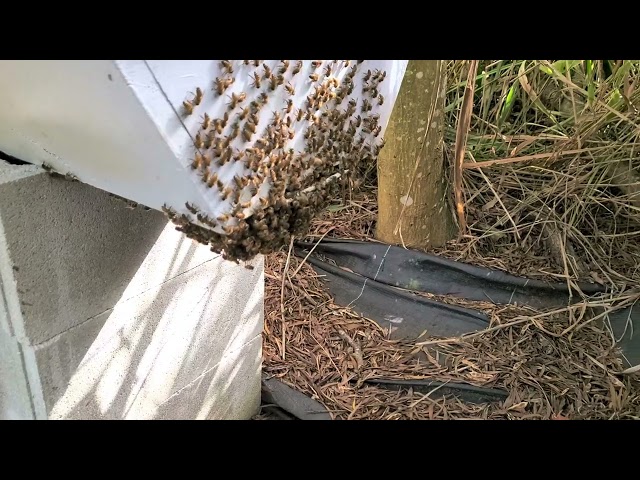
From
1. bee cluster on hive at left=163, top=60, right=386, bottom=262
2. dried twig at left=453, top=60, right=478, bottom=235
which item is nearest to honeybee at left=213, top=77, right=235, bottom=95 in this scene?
bee cluster on hive at left=163, top=60, right=386, bottom=262

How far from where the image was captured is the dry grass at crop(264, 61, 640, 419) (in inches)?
106

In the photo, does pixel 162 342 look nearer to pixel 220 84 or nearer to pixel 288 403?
pixel 288 403

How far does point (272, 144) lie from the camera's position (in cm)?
119

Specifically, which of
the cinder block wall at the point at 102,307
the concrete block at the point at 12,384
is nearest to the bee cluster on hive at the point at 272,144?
the cinder block wall at the point at 102,307

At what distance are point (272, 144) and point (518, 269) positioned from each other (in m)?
2.43

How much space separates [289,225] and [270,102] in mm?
326

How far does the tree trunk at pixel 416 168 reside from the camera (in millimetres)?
3146

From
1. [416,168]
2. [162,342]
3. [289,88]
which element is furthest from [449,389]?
[289,88]

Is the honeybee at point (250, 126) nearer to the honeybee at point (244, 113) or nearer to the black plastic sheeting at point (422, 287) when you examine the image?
the honeybee at point (244, 113)

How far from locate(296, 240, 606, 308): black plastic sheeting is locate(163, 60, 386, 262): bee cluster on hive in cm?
189

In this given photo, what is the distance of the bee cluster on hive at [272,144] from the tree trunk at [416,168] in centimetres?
174

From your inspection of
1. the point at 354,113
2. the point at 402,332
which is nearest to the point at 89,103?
the point at 354,113
